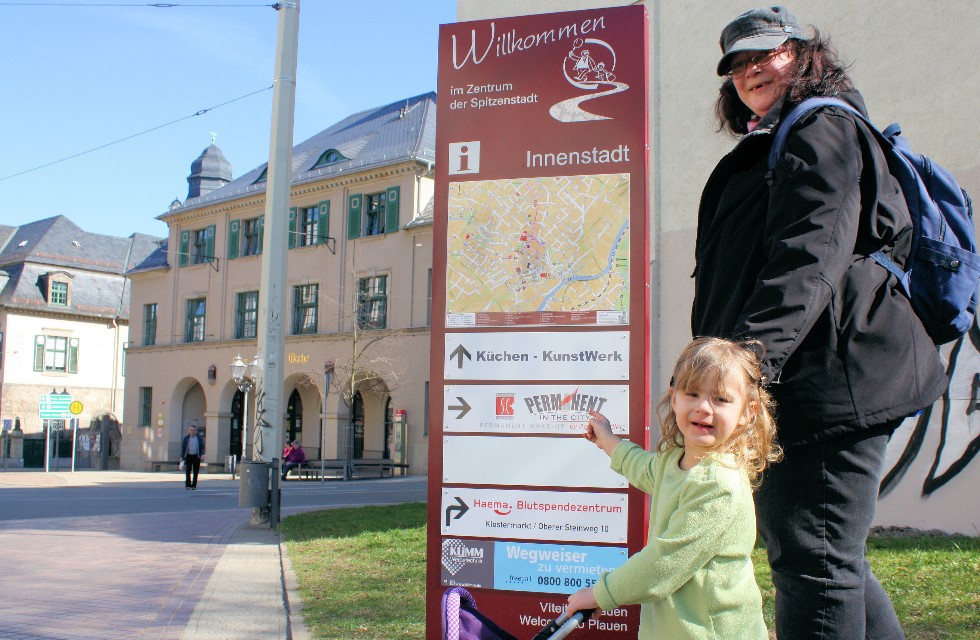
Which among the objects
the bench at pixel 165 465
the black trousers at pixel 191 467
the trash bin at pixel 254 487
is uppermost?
the trash bin at pixel 254 487

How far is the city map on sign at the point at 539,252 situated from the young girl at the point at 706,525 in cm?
191

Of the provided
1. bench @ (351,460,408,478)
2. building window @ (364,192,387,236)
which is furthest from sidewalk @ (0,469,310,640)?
building window @ (364,192,387,236)

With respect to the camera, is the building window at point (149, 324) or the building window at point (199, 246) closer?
the building window at point (199, 246)

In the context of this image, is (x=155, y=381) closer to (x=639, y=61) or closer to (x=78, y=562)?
(x=78, y=562)

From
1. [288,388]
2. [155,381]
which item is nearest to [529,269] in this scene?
[288,388]

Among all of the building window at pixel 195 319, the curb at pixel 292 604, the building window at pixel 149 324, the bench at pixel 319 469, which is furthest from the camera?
the building window at pixel 149 324

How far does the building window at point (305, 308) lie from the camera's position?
3778cm

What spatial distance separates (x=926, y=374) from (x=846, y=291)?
299mm

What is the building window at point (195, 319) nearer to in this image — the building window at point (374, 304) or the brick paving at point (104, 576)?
the building window at point (374, 304)

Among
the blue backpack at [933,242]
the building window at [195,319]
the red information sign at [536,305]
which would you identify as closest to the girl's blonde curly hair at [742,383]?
the blue backpack at [933,242]

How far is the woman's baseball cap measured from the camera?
2.59m

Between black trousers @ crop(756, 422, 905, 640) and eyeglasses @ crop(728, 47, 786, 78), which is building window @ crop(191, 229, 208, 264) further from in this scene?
black trousers @ crop(756, 422, 905, 640)

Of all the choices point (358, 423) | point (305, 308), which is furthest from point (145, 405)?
point (358, 423)

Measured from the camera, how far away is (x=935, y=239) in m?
2.43
